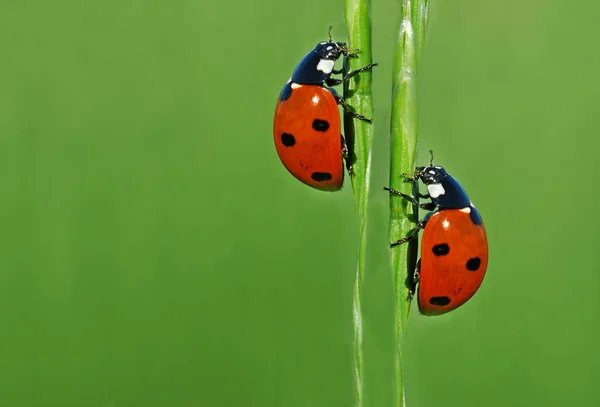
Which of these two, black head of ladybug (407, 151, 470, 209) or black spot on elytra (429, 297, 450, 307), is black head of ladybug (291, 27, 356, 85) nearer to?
black head of ladybug (407, 151, 470, 209)

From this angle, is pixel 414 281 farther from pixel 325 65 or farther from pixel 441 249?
pixel 325 65

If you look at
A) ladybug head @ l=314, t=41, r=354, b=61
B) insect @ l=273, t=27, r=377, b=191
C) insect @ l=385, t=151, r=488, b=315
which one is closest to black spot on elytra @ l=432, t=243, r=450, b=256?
insect @ l=385, t=151, r=488, b=315

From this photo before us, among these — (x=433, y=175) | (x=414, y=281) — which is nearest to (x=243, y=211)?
(x=433, y=175)

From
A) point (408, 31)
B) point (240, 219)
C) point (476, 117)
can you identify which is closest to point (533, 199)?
point (476, 117)

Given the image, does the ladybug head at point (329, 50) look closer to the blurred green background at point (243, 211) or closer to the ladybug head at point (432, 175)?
the blurred green background at point (243, 211)

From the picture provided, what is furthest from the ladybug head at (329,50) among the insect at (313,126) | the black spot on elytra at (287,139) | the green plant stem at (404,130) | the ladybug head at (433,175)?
the green plant stem at (404,130)

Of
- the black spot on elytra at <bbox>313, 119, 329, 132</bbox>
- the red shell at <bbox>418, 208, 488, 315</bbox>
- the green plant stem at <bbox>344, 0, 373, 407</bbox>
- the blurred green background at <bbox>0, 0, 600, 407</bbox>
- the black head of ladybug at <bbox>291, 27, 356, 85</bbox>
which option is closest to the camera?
the green plant stem at <bbox>344, 0, 373, 407</bbox>
